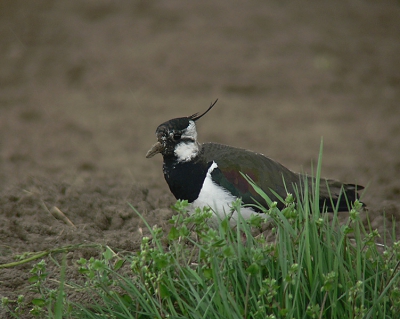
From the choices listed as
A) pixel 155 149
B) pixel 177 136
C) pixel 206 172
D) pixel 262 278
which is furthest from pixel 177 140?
pixel 262 278

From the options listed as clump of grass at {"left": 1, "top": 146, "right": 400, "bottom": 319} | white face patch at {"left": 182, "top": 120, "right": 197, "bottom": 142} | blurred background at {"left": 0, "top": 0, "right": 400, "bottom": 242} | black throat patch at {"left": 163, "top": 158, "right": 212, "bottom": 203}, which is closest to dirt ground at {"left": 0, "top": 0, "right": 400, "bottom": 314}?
blurred background at {"left": 0, "top": 0, "right": 400, "bottom": 242}

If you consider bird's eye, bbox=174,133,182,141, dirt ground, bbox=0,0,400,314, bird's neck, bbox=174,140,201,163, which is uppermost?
bird's eye, bbox=174,133,182,141

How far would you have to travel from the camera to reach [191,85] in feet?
26.0

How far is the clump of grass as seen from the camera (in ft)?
8.05

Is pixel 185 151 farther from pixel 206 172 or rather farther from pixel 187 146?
pixel 206 172

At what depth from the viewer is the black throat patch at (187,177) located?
11.7ft

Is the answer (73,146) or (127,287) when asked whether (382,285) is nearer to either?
(127,287)

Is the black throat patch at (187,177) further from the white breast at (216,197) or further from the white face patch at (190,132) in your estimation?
the white face patch at (190,132)

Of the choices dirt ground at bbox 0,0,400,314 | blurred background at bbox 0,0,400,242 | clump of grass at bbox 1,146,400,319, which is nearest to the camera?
clump of grass at bbox 1,146,400,319

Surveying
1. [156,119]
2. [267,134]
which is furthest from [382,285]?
[156,119]

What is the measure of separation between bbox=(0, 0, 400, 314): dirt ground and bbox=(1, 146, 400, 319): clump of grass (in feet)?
3.74

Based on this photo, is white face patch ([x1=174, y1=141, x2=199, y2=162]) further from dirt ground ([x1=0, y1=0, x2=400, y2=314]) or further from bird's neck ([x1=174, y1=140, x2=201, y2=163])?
dirt ground ([x1=0, y1=0, x2=400, y2=314])

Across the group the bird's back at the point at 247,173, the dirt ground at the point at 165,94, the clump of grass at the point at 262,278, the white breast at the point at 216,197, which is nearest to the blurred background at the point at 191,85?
the dirt ground at the point at 165,94

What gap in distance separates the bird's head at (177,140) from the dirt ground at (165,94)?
0.50 metres
